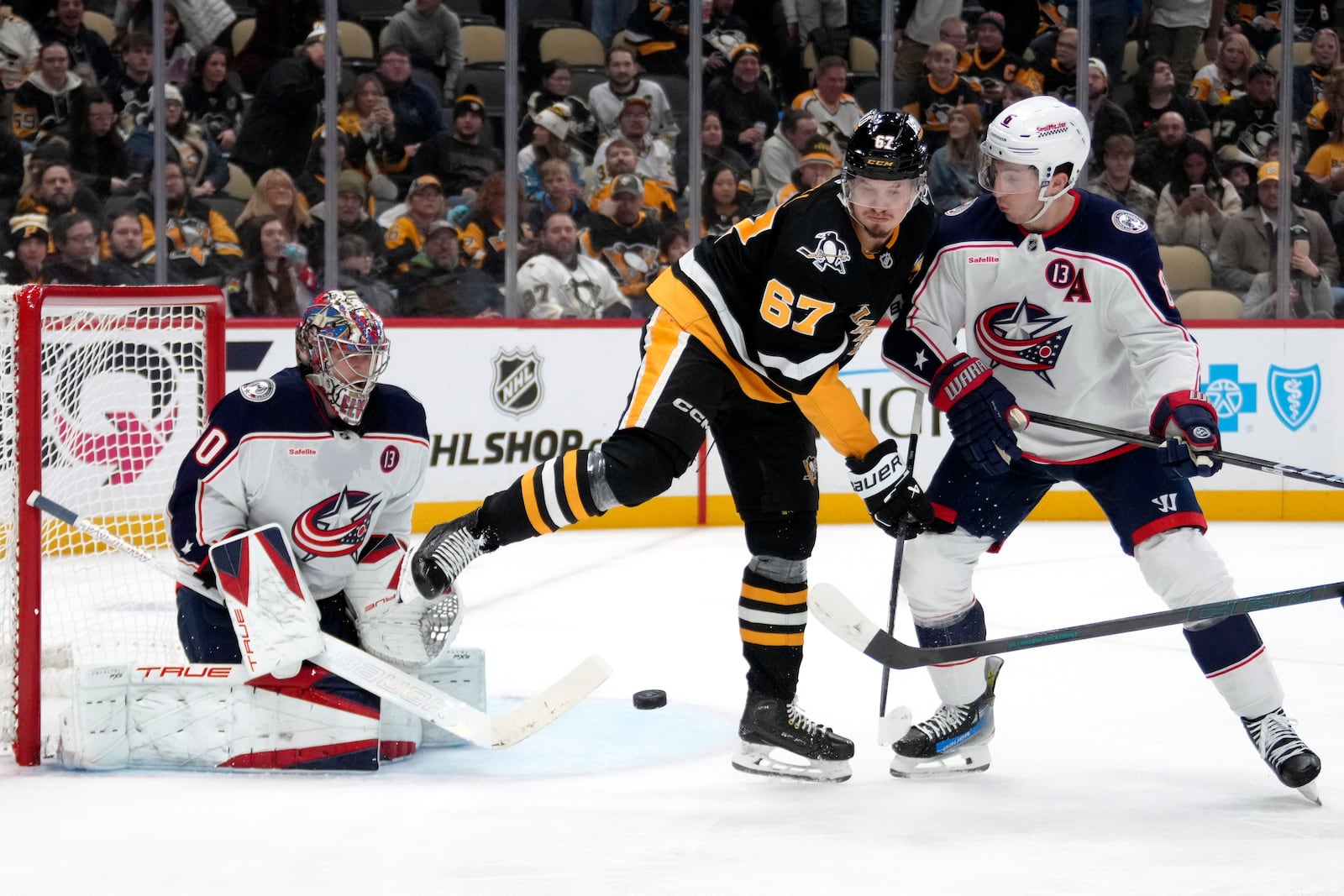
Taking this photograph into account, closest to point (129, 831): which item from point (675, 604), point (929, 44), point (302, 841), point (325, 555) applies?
point (302, 841)

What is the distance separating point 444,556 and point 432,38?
4606mm

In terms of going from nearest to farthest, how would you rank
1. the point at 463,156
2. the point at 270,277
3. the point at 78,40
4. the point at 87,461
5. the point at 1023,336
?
1. the point at 1023,336
2. the point at 87,461
3. the point at 270,277
4. the point at 78,40
5. the point at 463,156

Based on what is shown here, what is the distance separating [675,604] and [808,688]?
41.1 inches

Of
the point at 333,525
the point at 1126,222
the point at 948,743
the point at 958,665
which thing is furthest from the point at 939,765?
the point at 333,525

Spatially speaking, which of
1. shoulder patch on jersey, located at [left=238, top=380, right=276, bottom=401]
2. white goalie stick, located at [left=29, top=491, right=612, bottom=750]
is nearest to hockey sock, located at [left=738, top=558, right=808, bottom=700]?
white goalie stick, located at [left=29, top=491, right=612, bottom=750]

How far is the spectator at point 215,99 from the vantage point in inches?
242

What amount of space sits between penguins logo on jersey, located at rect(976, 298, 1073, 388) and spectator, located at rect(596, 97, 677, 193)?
160 inches

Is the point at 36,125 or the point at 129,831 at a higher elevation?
the point at 36,125

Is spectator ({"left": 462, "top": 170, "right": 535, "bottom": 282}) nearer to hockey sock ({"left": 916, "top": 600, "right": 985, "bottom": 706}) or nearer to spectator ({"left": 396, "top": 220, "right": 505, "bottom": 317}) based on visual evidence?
spectator ({"left": 396, "top": 220, "right": 505, "bottom": 317})

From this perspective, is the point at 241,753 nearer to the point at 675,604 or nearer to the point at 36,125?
the point at 675,604

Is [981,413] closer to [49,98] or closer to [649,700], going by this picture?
[649,700]

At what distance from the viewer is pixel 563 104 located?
21.0 ft

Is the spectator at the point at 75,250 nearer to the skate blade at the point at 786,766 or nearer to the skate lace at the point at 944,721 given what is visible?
the skate blade at the point at 786,766

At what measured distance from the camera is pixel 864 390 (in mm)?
6004
